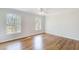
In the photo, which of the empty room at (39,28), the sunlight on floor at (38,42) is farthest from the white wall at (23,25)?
the sunlight on floor at (38,42)

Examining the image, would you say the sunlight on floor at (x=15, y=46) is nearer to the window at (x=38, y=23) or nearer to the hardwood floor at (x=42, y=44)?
the hardwood floor at (x=42, y=44)

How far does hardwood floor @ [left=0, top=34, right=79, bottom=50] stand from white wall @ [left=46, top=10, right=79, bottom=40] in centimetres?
10

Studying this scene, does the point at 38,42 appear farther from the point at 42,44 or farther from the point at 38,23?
the point at 38,23

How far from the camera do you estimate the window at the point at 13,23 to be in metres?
1.62

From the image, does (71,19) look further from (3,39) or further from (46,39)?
(3,39)

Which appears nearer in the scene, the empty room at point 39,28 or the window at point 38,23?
the empty room at point 39,28

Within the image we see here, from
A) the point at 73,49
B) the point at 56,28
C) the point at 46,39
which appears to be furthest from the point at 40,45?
the point at 73,49

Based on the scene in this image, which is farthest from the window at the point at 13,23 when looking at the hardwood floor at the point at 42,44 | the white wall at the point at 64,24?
the white wall at the point at 64,24

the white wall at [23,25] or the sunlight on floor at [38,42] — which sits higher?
the white wall at [23,25]

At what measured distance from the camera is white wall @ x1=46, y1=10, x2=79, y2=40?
1.62m

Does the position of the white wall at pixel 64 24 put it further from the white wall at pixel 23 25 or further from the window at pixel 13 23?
the window at pixel 13 23

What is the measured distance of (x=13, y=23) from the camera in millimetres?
1660
